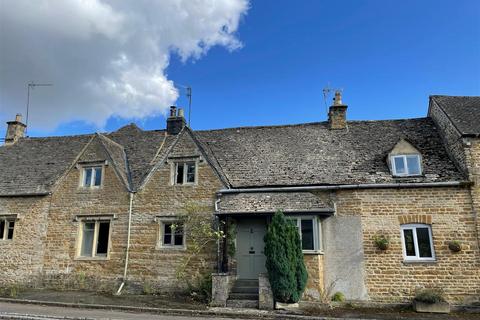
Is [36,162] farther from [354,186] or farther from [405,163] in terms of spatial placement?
[405,163]

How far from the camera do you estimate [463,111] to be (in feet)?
56.5

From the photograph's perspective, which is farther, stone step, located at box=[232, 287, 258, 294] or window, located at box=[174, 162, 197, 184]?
window, located at box=[174, 162, 197, 184]

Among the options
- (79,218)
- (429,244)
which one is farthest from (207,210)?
(429,244)

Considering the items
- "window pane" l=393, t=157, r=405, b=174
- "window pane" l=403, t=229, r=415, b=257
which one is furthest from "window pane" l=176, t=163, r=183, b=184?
"window pane" l=403, t=229, r=415, b=257

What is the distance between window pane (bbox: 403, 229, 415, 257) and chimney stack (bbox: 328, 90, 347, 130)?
22.7ft

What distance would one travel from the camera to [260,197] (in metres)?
16.0

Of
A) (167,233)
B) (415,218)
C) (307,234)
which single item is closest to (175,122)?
(167,233)

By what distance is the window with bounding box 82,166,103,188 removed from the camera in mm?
18703

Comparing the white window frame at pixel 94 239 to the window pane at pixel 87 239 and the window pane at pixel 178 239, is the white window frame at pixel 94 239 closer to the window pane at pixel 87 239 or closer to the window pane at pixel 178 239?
the window pane at pixel 87 239

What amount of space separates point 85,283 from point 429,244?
15.1 metres

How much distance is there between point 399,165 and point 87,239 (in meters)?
15.1

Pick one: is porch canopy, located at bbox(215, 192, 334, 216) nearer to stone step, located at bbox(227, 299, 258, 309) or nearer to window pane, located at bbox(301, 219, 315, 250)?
window pane, located at bbox(301, 219, 315, 250)

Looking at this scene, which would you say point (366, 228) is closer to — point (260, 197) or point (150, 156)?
point (260, 197)

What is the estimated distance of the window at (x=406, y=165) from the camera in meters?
15.8
